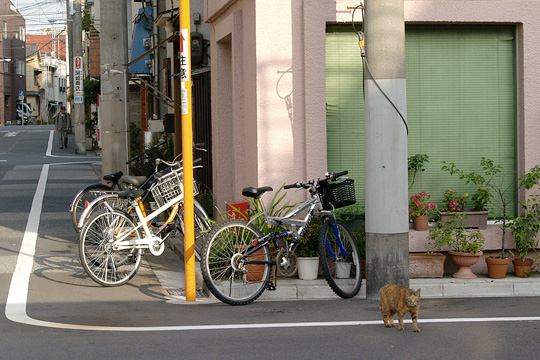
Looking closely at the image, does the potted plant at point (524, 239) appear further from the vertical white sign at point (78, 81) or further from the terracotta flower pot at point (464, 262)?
the vertical white sign at point (78, 81)

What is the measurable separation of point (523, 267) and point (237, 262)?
3.37 metres

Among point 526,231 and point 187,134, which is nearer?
point 187,134

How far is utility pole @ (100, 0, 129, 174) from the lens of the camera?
59.9ft

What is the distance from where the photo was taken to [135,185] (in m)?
11.5

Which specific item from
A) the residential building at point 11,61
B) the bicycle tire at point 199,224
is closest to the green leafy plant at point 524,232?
the bicycle tire at point 199,224

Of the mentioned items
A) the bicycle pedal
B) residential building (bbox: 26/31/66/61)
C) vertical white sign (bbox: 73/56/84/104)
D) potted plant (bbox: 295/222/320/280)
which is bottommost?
the bicycle pedal

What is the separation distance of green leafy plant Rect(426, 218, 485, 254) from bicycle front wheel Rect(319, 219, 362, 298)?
1.13m

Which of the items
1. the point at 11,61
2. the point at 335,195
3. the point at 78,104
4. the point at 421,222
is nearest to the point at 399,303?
the point at 335,195

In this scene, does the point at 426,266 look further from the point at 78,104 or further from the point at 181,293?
the point at 78,104

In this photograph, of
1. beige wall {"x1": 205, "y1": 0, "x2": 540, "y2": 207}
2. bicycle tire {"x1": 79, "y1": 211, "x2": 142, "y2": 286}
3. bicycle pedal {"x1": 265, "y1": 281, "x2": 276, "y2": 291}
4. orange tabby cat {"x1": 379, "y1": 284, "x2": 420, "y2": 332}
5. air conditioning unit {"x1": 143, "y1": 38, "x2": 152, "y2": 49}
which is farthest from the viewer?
air conditioning unit {"x1": 143, "y1": 38, "x2": 152, "y2": 49}

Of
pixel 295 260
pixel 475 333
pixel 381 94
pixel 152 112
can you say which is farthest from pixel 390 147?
pixel 152 112

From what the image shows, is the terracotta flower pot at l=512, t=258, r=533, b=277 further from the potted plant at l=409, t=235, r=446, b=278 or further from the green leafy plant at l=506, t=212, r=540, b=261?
the potted plant at l=409, t=235, r=446, b=278

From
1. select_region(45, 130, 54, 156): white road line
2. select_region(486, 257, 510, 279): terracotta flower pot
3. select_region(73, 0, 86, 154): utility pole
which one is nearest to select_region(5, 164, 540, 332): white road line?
→ select_region(486, 257, 510, 279): terracotta flower pot

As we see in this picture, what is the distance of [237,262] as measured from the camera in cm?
956
